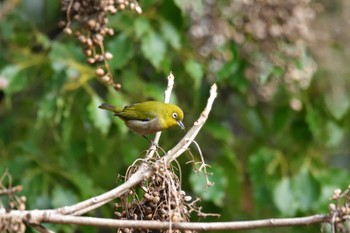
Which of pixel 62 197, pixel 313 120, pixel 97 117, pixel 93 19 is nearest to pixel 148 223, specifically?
pixel 93 19

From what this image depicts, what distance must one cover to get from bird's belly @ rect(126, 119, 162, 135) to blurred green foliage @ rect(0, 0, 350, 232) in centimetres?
42

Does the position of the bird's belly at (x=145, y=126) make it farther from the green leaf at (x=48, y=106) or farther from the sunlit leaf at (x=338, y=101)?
the sunlit leaf at (x=338, y=101)

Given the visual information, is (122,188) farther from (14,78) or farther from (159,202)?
(14,78)

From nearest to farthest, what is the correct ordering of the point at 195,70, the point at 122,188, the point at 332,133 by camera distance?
the point at 122,188
the point at 195,70
the point at 332,133

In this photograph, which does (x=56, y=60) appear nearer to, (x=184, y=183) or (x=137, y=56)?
(x=137, y=56)

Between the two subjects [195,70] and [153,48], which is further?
[195,70]

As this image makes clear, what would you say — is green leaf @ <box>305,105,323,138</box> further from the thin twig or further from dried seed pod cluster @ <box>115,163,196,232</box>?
the thin twig

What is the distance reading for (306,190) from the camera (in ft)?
17.1

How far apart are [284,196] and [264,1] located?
48.7 inches

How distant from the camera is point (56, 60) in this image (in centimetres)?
481

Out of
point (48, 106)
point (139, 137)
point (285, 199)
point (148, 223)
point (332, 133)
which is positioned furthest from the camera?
point (332, 133)

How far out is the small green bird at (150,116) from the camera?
167 inches

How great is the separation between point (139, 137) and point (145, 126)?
1.17 metres

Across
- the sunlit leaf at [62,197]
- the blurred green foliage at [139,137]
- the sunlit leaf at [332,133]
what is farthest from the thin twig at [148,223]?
the sunlit leaf at [332,133]
